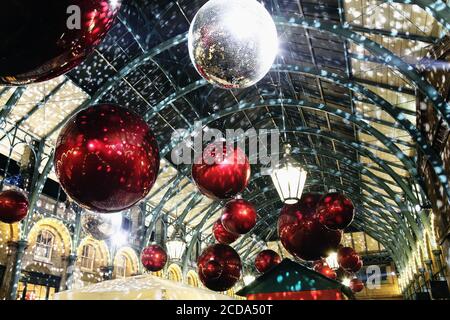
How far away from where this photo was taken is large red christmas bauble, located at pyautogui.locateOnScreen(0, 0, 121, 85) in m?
1.15

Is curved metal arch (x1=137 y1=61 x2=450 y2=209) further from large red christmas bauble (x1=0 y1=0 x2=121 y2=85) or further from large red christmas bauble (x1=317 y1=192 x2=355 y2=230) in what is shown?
large red christmas bauble (x1=0 y1=0 x2=121 y2=85)

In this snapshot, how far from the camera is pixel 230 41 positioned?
212 centimetres

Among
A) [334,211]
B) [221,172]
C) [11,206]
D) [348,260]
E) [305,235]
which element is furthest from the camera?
[348,260]


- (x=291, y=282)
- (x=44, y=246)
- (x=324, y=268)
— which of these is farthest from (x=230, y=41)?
(x=44, y=246)

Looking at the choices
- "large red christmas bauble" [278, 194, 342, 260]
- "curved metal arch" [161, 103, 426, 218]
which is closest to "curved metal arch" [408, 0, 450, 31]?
"large red christmas bauble" [278, 194, 342, 260]

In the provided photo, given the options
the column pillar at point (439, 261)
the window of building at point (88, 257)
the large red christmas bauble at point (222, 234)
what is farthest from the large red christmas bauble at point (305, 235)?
the window of building at point (88, 257)

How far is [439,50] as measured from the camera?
17.2ft

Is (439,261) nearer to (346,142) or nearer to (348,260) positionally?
(348,260)

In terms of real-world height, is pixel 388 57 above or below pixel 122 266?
above

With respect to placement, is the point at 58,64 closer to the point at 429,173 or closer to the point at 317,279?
the point at 317,279

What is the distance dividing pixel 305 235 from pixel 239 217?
1035 mm

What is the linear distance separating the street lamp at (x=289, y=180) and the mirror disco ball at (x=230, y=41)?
70.5 inches

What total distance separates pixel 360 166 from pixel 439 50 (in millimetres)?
5394

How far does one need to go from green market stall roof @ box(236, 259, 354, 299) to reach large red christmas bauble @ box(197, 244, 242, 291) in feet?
7.13
